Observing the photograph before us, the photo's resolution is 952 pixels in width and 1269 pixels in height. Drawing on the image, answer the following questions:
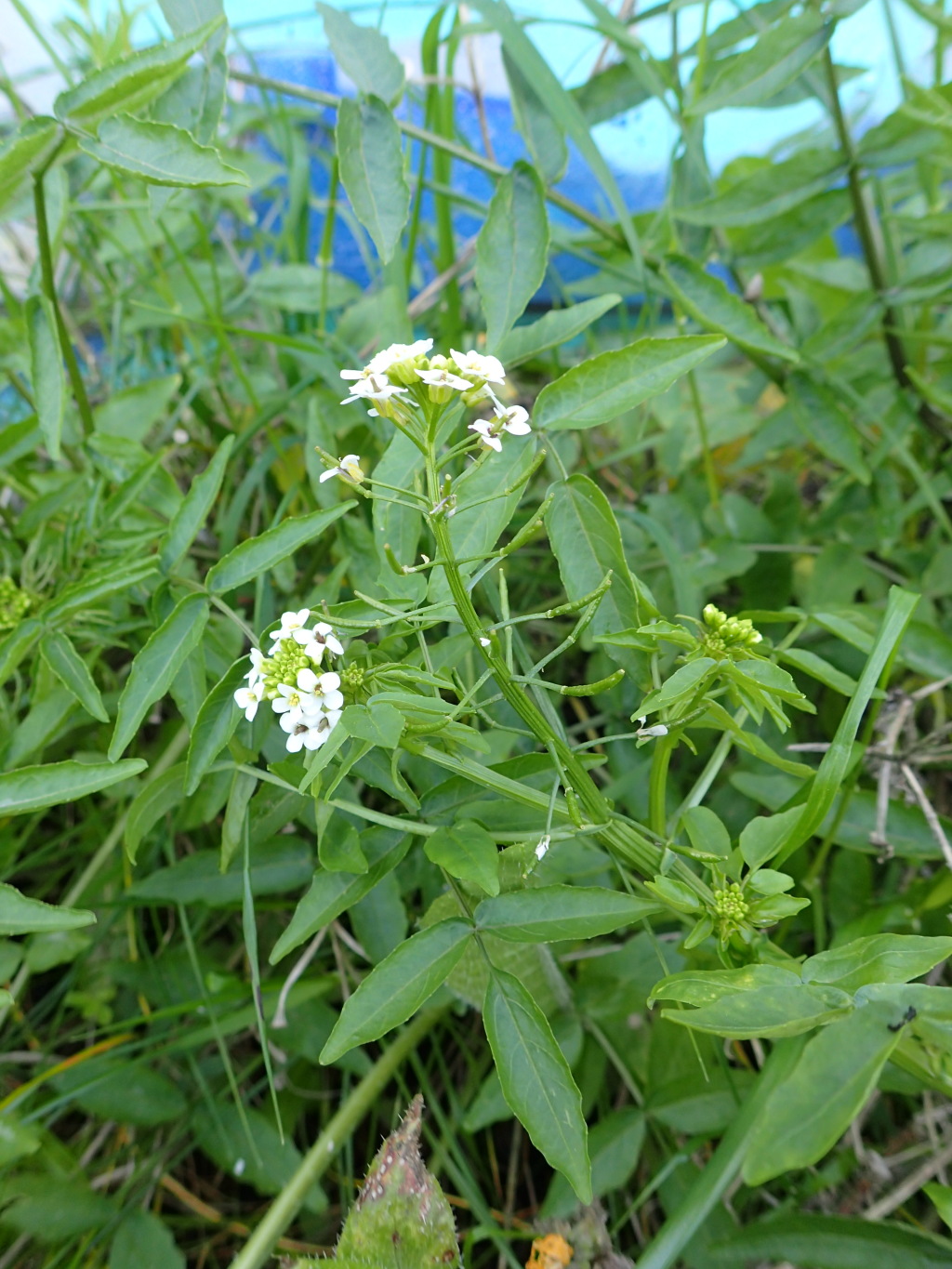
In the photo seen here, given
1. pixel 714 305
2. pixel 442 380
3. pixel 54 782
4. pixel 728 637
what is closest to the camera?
pixel 442 380

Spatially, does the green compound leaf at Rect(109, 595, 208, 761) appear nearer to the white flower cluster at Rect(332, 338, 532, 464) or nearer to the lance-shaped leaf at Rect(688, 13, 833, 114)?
the white flower cluster at Rect(332, 338, 532, 464)

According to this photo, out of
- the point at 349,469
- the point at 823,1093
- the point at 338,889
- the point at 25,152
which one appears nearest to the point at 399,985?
the point at 338,889

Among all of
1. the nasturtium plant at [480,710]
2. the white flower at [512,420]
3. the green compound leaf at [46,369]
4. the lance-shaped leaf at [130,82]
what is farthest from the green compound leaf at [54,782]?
the lance-shaped leaf at [130,82]

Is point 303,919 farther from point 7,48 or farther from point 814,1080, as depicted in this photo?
point 7,48

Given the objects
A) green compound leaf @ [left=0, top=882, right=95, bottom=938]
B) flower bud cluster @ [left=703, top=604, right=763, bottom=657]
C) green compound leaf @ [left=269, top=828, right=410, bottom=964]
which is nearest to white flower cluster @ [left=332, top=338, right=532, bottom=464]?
flower bud cluster @ [left=703, top=604, right=763, bottom=657]

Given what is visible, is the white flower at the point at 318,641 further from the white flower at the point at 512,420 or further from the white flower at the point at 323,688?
the white flower at the point at 512,420

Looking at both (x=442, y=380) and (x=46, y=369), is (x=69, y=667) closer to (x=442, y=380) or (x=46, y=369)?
(x=46, y=369)
